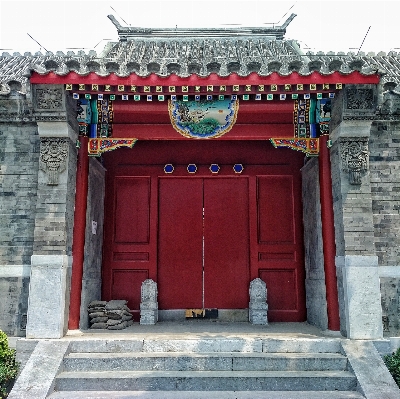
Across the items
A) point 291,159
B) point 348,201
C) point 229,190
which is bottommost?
point 348,201

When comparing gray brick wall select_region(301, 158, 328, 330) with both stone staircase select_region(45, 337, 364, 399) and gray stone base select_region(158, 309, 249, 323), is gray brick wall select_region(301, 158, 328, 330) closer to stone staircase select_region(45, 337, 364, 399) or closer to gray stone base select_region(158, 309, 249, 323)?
stone staircase select_region(45, 337, 364, 399)

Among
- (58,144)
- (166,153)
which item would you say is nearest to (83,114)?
(58,144)

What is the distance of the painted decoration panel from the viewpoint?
7.01 metres

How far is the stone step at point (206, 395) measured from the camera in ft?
17.0

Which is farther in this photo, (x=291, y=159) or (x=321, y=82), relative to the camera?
(x=291, y=159)

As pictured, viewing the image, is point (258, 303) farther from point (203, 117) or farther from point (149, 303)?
point (203, 117)

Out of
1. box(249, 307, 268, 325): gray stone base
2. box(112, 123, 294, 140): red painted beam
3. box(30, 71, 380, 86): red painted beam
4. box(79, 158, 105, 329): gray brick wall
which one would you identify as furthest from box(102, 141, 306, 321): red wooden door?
box(30, 71, 380, 86): red painted beam

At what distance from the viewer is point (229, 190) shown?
8562mm

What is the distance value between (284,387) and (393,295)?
93.9 inches

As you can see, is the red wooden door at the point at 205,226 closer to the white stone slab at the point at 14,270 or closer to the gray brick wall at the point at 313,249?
the gray brick wall at the point at 313,249

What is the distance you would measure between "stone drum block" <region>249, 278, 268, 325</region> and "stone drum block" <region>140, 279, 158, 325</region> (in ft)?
5.87

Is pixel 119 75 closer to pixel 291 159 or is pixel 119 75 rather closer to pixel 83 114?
pixel 83 114

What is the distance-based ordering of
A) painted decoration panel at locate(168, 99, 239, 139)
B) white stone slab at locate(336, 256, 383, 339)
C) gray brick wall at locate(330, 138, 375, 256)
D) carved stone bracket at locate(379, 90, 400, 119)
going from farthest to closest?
1. painted decoration panel at locate(168, 99, 239, 139)
2. carved stone bracket at locate(379, 90, 400, 119)
3. gray brick wall at locate(330, 138, 375, 256)
4. white stone slab at locate(336, 256, 383, 339)

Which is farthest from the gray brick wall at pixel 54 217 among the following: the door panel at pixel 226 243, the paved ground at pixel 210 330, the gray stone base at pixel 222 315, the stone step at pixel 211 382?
the door panel at pixel 226 243
